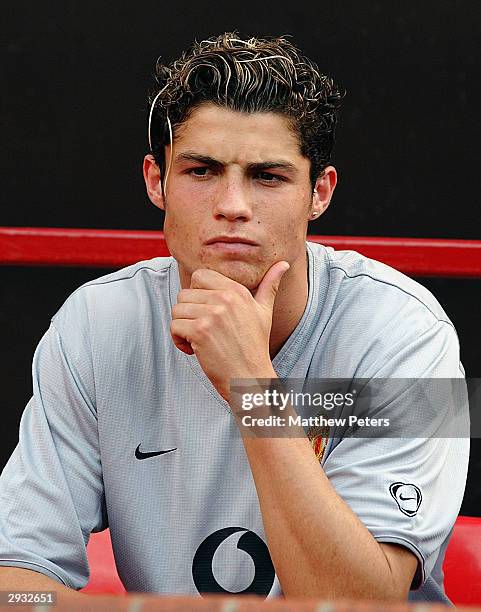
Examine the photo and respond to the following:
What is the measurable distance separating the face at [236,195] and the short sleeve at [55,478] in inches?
8.9

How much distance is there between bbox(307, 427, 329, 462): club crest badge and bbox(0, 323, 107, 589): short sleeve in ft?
1.00

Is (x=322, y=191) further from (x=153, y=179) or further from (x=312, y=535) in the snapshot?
(x=312, y=535)

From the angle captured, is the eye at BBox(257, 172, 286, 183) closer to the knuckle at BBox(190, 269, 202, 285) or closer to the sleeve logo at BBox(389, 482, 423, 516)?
the knuckle at BBox(190, 269, 202, 285)

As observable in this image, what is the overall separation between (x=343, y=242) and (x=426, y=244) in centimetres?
17

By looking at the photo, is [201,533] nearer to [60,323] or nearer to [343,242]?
[60,323]

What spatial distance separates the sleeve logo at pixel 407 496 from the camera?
135 cm

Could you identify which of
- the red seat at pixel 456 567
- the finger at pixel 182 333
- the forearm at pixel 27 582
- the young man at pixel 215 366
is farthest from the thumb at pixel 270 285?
the red seat at pixel 456 567

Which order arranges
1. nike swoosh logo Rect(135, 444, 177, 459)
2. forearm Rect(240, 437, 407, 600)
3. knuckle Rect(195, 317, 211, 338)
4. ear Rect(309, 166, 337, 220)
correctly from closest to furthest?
forearm Rect(240, 437, 407, 600) < knuckle Rect(195, 317, 211, 338) < nike swoosh logo Rect(135, 444, 177, 459) < ear Rect(309, 166, 337, 220)

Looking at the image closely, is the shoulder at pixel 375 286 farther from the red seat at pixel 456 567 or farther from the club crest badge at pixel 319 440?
the red seat at pixel 456 567

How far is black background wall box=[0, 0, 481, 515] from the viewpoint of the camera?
7.17ft

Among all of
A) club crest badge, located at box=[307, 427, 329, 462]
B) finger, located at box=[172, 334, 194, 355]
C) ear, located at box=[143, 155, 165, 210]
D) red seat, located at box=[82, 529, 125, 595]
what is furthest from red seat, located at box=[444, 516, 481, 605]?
ear, located at box=[143, 155, 165, 210]

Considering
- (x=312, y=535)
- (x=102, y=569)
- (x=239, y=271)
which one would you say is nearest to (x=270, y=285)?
(x=239, y=271)

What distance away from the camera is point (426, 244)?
7.11 feet

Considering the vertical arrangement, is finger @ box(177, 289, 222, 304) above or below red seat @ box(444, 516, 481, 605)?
above
